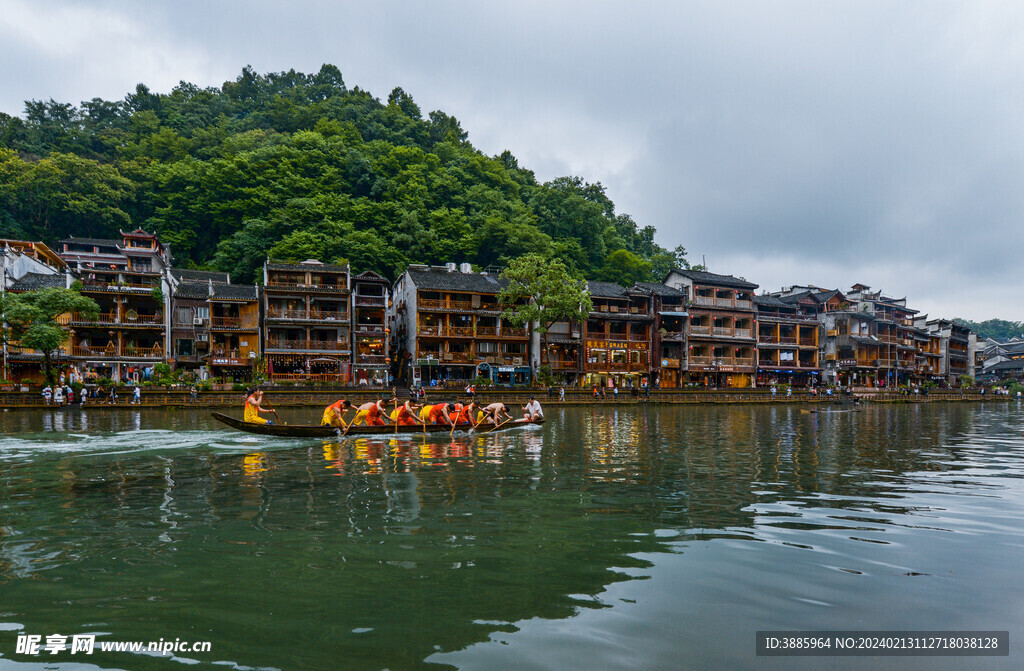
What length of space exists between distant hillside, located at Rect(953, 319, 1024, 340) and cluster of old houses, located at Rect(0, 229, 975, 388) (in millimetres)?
113345

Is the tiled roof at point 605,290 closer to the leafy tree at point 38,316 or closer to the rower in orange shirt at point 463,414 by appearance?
the rower in orange shirt at point 463,414

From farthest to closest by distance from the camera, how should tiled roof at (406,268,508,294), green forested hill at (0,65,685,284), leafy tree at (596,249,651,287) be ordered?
leafy tree at (596,249,651,287) < green forested hill at (0,65,685,284) < tiled roof at (406,268,508,294)

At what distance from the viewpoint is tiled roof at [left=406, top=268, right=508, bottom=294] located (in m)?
54.6

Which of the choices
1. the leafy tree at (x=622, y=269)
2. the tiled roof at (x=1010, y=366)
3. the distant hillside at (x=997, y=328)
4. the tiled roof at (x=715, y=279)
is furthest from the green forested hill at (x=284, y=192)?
the distant hillside at (x=997, y=328)

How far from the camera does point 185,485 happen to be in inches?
474

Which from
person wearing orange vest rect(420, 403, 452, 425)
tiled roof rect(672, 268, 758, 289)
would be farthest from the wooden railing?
tiled roof rect(672, 268, 758, 289)

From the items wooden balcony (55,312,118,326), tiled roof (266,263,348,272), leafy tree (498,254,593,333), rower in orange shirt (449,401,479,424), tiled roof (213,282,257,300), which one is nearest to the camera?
rower in orange shirt (449,401,479,424)

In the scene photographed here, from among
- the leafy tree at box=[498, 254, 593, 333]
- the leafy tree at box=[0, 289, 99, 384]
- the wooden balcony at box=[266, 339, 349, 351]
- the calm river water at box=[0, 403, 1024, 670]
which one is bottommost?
the calm river water at box=[0, 403, 1024, 670]

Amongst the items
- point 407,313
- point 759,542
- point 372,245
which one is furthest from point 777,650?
point 372,245

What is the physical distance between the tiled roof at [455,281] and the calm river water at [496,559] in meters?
39.9

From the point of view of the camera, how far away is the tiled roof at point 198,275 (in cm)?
5784

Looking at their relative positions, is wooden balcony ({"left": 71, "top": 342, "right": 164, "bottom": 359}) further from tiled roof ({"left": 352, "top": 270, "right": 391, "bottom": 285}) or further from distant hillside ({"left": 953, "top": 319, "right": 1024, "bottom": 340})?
distant hillside ({"left": 953, "top": 319, "right": 1024, "bottom": 340})

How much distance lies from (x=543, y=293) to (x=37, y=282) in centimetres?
4143

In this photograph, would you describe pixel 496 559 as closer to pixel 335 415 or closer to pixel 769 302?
pixel 335 415
